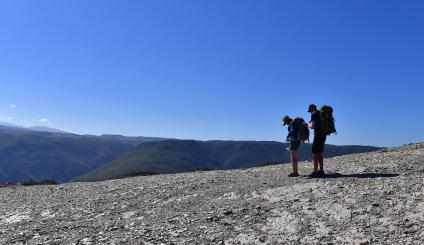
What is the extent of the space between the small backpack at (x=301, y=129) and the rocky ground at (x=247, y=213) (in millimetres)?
1831

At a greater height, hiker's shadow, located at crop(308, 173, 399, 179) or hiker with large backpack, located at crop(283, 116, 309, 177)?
hiker with large backpack, located at crop(283, 116, 309, 177)

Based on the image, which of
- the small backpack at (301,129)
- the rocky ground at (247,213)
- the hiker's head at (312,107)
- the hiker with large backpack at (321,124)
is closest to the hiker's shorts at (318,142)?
the hiker with large backpack at (321,124)

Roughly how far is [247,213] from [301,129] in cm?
643

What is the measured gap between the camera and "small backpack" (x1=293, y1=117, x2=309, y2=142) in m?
20.4

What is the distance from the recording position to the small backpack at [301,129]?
2036 centimetres

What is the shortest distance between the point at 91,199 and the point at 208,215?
8320 millimetres

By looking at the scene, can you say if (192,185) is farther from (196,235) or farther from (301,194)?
(196,235)

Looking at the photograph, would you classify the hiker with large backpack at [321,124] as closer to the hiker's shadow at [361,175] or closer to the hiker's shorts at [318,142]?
the hiker's shorts at [318,142]

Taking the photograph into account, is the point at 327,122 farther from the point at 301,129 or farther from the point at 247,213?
the point at 247,213

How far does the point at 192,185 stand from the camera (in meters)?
22.2

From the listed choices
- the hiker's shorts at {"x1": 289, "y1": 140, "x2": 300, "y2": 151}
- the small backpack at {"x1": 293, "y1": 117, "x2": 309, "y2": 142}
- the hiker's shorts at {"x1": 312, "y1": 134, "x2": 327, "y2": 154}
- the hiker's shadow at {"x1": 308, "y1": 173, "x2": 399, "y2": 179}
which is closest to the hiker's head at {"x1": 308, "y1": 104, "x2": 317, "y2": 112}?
the small backpack at {"x1": 293, "y1": 117, "x2": 309, "y2": 142}

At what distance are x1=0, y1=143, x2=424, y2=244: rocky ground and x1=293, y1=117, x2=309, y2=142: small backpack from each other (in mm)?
1831

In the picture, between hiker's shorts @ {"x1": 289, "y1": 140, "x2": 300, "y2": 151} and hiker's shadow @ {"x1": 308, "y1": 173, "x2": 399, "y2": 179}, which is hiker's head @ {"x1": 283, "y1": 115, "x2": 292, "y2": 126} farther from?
hiker's shadow @ {"x1": 308, "y1": 173, "x2": 399, "y2": 179}

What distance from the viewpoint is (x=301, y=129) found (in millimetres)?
20406
